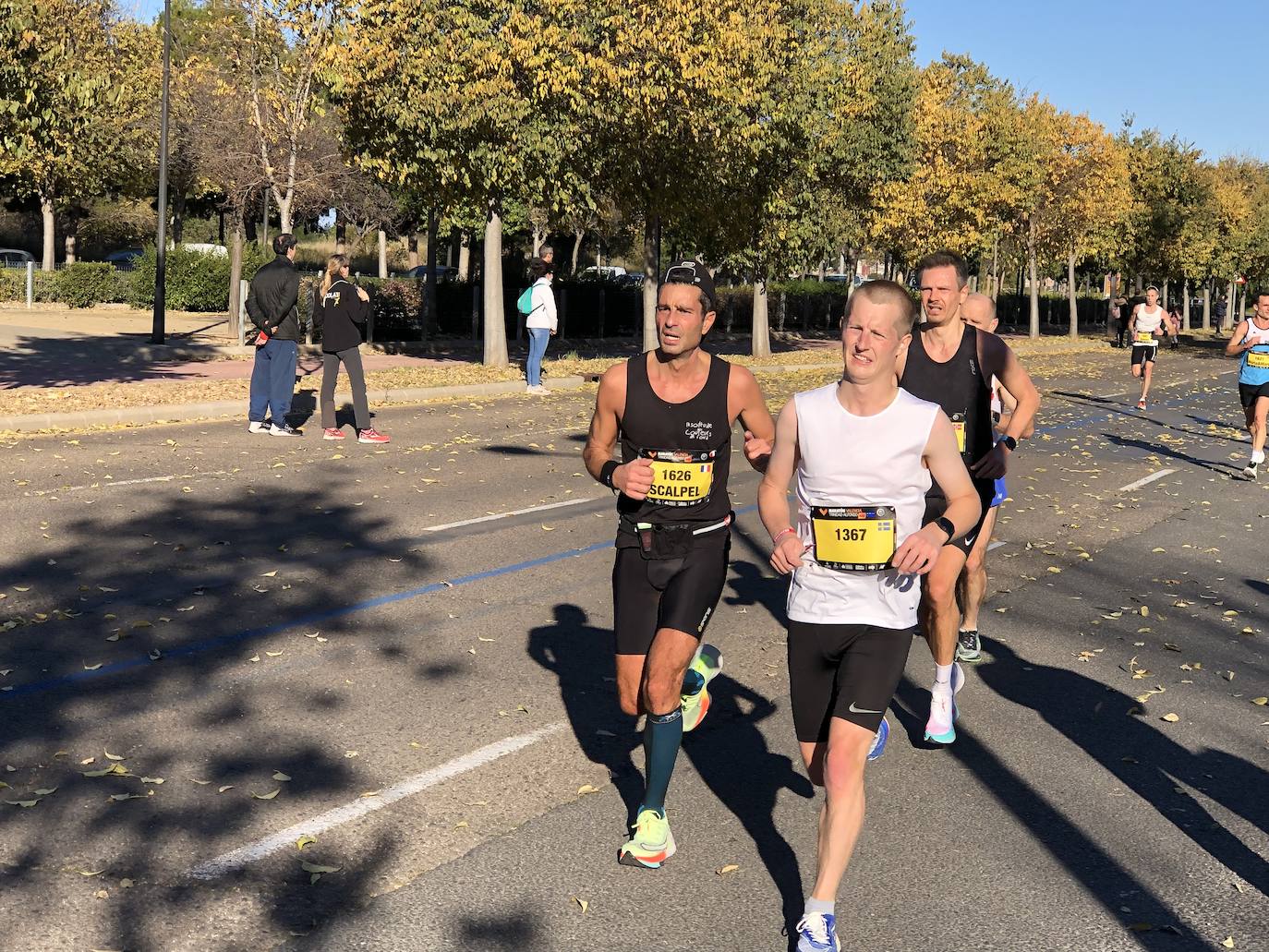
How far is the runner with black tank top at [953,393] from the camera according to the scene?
5632 mm

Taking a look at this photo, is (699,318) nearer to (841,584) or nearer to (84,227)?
(841,584)

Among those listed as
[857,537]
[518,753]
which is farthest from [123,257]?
[857,537]

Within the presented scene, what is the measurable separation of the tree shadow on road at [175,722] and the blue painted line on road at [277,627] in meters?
0.02

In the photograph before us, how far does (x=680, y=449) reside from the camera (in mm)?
4578

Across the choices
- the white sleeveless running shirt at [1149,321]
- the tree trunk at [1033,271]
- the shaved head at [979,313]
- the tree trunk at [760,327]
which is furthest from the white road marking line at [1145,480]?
the tree trunk at [1033,271]

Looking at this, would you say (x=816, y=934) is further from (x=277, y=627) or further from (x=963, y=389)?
(x=277, y=627)

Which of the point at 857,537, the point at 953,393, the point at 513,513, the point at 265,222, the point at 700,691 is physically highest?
the point at 265,222

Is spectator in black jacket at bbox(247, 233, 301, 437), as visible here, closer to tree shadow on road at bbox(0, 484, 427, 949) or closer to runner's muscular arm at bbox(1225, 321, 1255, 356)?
tree shadow on road at bbox(0, 484, 427, 949)

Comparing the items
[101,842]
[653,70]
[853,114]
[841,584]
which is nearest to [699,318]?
[841,584]

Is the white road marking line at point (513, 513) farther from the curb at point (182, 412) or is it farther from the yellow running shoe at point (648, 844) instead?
the curb at point (182, 412)

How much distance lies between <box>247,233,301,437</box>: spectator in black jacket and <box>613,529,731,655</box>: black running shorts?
32.7ft

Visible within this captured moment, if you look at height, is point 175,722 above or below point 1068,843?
above

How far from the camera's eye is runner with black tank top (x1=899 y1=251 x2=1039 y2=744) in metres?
5.63

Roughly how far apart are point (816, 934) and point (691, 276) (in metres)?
2.06
